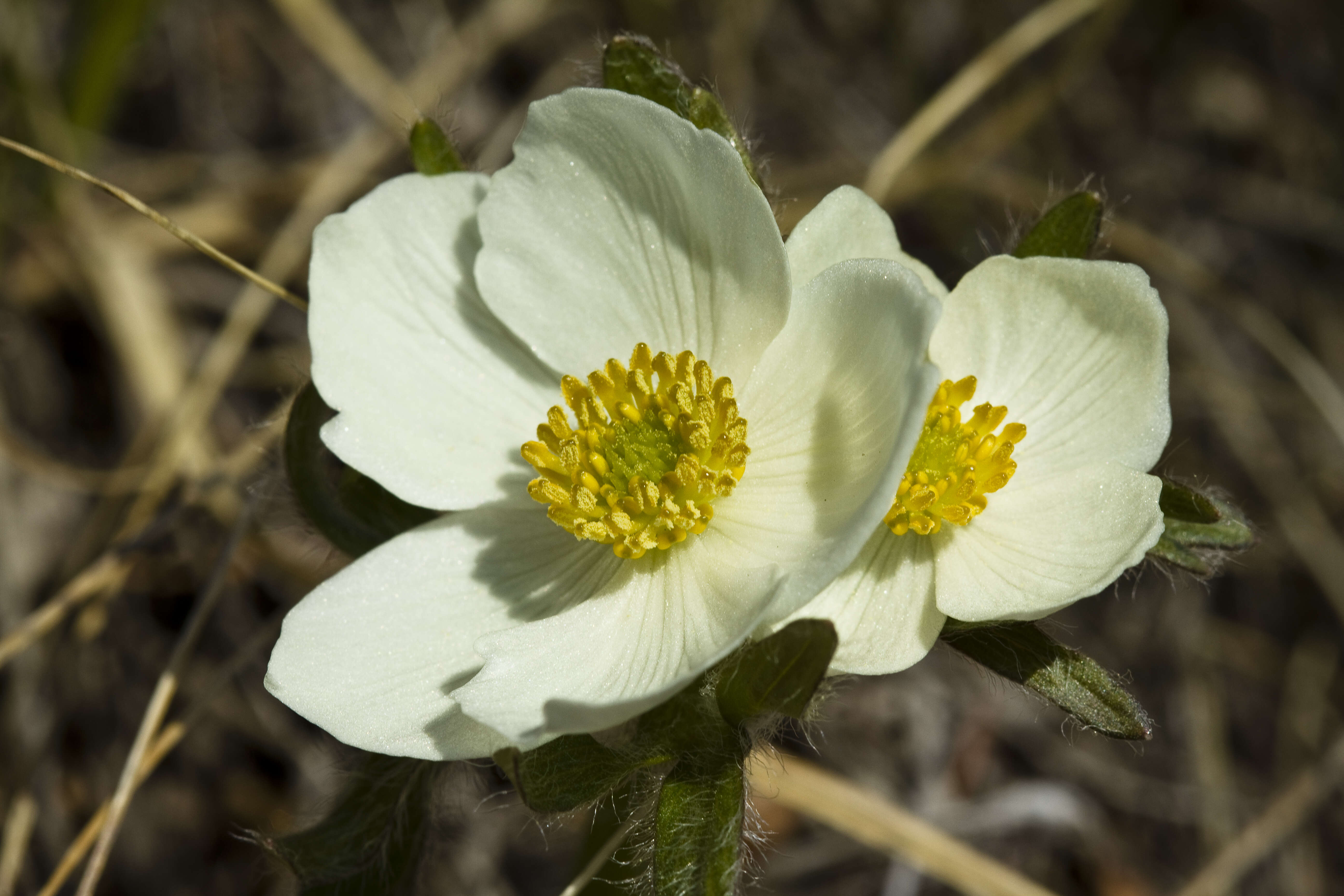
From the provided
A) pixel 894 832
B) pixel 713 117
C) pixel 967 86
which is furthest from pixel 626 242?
pixel 967 86

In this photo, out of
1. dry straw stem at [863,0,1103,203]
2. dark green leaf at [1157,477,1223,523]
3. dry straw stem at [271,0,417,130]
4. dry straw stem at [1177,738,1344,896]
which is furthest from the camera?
dry straw stem at [271,0,417,130]

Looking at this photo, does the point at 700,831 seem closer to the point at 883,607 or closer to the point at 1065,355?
the point at 883,607

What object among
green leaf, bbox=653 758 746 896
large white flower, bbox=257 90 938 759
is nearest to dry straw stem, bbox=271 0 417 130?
large white flower, bbox=257 90 938 759

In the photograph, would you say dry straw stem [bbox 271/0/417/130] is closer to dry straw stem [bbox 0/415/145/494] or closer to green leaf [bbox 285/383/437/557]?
dry straw stem [bbox 0/415/145/494]

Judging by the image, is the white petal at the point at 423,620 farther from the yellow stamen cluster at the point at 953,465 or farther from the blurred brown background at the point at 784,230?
the blurred brown background at the point at 784,230

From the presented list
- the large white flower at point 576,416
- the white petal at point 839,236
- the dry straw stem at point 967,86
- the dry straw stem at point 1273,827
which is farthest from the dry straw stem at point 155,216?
the dry straw stem at point 1273,827
